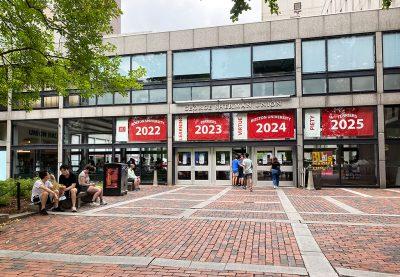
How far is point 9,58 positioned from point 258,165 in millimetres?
13216

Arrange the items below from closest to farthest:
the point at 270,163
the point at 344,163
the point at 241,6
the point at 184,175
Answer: the point at 241,6 → the point at 344,163 → the point at 270,163 → the point at 184,175

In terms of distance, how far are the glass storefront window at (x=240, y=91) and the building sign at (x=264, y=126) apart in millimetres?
1076

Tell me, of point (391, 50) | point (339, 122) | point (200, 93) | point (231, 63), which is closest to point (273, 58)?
point (231, 63)

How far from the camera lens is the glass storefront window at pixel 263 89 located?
19734 mm

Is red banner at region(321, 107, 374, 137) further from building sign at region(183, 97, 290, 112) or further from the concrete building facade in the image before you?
building sign at region(183, 97, 290, 112)

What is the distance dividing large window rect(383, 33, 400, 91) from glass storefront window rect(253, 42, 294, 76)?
470cm

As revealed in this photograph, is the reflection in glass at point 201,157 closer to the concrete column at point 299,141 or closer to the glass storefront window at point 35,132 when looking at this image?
the concrete column at point 299,141

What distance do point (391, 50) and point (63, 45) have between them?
1596 centimetres

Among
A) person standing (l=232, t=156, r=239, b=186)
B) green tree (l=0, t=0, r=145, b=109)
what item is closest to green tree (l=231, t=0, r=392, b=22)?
green tree (l=0, t=0, r=145, b=109)

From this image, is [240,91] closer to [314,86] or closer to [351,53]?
[314,86]

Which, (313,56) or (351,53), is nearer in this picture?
(351,53)

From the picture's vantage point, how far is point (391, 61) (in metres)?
18.5

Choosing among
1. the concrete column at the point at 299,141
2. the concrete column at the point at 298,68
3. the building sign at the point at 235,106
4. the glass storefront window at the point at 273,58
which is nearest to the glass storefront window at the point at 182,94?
the building sign at the point at 235,106

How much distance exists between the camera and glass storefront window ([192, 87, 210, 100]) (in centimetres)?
2066
